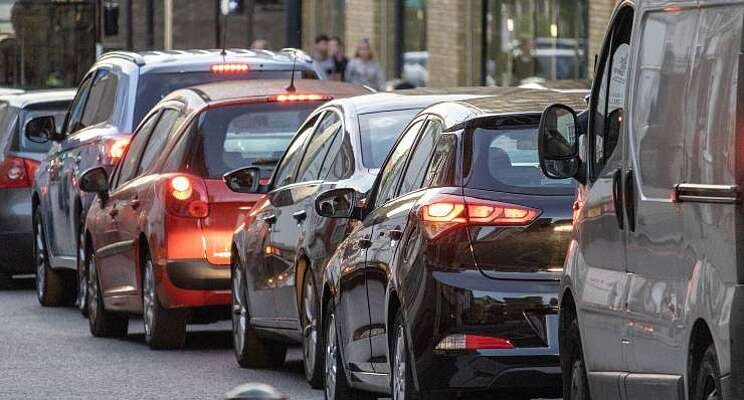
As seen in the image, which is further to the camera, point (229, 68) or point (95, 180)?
point (229, 68)

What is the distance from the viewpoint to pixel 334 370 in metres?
10.9

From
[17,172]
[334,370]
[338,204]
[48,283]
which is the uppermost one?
[338,204]

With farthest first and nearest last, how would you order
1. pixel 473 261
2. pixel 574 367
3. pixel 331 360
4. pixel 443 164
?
pixel 331 360
pixel 443 164
pixel 473 261
pixel 574 367

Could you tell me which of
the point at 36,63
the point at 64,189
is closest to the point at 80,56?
the point at 36,63

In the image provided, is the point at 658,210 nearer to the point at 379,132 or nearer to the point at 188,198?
the point at 379,132

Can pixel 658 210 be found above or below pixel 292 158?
above

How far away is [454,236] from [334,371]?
1763 mm

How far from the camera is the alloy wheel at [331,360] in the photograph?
10844mm

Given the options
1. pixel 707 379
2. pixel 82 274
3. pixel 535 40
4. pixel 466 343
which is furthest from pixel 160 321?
pixel 535 40

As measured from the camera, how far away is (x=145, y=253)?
14.9 meters

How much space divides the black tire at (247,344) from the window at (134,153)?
2212 mm

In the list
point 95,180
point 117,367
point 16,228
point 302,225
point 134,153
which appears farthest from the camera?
point 16,228

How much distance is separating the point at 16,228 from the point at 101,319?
17.4ft

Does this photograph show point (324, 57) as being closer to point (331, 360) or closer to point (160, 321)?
point (160, 321)
